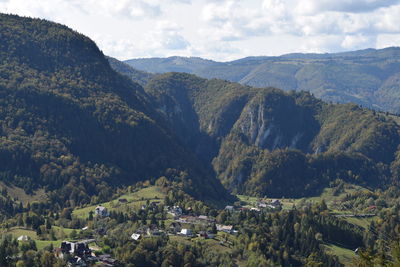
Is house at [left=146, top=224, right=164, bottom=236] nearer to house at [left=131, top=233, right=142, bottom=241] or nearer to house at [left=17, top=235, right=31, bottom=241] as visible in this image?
house at [left=131, top=233, right=142, bottom=241]

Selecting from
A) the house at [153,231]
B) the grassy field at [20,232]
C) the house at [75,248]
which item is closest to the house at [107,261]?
the house at [75,248]

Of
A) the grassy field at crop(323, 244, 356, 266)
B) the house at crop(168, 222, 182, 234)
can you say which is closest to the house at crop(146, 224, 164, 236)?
the house at crop(168, 222, 182, 234)

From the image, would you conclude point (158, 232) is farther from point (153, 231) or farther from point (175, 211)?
point (175, 211)

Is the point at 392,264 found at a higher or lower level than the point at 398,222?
higher

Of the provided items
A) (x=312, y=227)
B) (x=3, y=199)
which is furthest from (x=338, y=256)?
(x=3, y=199)

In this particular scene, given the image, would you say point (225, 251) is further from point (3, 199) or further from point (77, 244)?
point (3, 199)

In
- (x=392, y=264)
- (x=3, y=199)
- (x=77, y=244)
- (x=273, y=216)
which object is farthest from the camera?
(x=3, y=199)

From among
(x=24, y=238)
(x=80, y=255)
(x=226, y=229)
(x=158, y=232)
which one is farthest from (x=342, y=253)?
(x=24, y=238)
